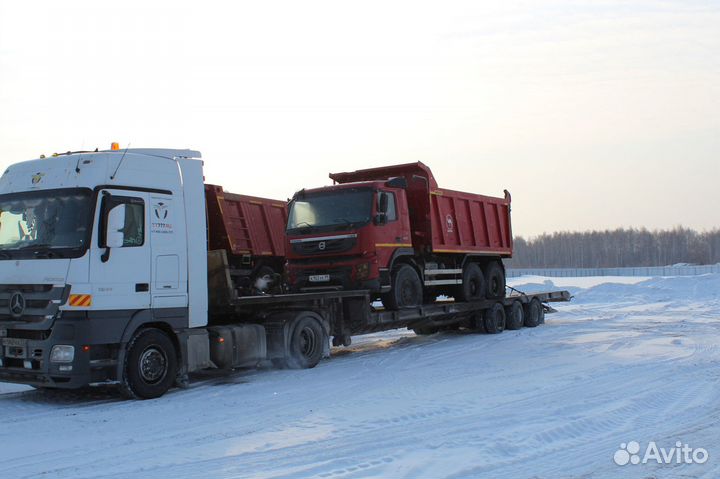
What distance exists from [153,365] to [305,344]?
337 cm

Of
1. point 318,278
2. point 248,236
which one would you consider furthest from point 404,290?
point 248,236

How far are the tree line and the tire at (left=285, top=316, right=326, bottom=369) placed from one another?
108243mm

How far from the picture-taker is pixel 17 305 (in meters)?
9.12

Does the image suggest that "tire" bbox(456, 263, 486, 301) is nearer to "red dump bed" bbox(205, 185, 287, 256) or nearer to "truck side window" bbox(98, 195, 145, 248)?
"red dump bed" bbox(205, 185, 287, 256)

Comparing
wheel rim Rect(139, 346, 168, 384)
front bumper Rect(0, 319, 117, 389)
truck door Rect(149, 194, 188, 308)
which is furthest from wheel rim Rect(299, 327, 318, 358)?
front bumper Rect(0, 319, 117, 389)

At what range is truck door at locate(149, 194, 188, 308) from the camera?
32.3 ft

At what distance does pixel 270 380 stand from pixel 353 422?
11.8ft

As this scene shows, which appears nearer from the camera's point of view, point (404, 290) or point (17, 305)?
point (17, 305)

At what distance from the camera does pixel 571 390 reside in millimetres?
9312

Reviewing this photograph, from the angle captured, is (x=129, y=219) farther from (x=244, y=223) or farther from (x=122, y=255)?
(x=244, y=223)

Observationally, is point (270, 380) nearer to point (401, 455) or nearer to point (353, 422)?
point (353, 422)

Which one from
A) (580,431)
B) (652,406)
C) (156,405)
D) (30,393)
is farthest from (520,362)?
(30,393)

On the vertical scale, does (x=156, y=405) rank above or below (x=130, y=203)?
below

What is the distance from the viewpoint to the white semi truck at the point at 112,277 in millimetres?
8961
